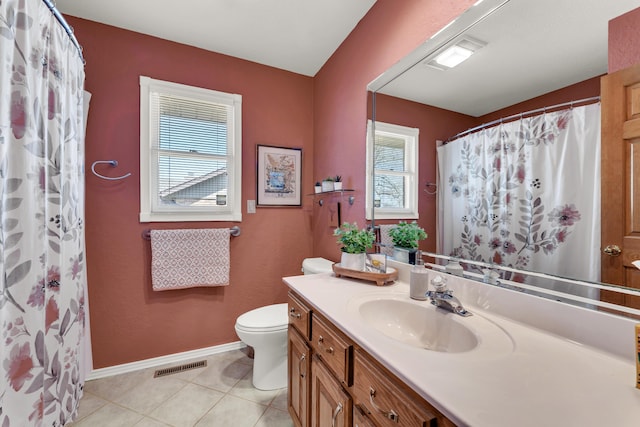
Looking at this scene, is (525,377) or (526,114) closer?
(525,377)

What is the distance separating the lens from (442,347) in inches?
36.5

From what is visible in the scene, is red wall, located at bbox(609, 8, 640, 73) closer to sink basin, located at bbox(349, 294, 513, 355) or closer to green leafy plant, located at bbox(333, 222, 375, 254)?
sink basin, located at bbox(349, 294, 513, 355)

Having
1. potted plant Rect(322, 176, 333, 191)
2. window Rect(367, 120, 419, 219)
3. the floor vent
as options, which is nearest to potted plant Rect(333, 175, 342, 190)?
potted plant Rect(322, 176, 333, 191)

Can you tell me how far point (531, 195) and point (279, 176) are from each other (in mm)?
1835

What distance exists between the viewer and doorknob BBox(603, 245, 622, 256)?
0.72 metres

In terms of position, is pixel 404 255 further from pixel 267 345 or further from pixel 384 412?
pixel 267 345

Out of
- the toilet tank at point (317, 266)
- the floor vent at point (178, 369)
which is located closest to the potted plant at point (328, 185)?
the toilet tank at point (317, 266)

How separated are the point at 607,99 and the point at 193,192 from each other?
7.53 feet

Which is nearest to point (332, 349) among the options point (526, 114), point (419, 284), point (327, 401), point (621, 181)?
point (327, 401)

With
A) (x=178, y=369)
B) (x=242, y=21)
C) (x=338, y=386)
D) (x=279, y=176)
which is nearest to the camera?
(x=338, y=386)

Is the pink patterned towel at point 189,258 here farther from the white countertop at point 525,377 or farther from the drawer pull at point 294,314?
the white countertop at point 525,377

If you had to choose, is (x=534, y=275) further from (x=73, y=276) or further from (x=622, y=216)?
(x=73, y=276)

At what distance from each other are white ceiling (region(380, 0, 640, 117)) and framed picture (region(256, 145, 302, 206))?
4.55 ft

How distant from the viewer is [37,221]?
1.08 metres
